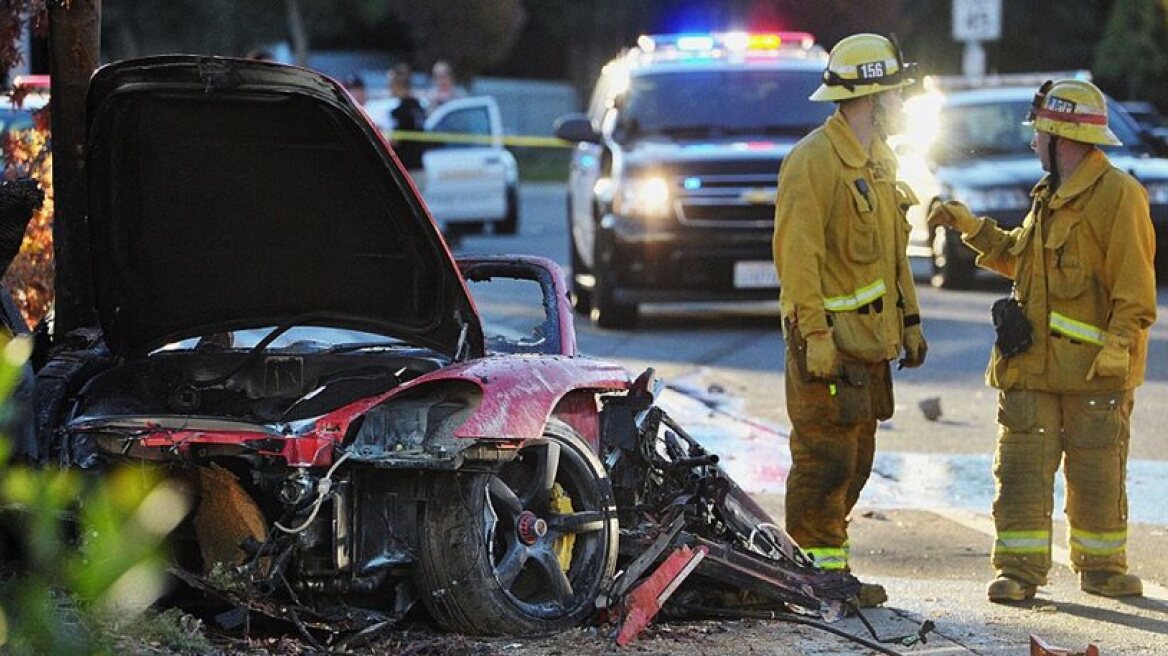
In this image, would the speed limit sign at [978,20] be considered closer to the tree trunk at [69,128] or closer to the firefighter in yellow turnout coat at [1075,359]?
the firefighter in yellow turnout coat at [1075,359]

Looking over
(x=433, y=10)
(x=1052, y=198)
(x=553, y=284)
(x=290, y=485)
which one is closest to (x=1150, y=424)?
(x=1052, y=198)

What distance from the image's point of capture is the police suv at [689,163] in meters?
14.7

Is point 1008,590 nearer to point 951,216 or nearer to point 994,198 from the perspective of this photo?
point 951,216

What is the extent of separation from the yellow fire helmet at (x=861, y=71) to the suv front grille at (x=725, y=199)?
25.8 ft

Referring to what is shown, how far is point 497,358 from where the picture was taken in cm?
565

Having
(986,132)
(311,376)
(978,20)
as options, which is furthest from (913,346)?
(978,20)

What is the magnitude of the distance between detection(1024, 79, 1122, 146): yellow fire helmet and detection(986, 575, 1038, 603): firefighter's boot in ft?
4.97

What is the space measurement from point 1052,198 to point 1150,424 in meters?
4.51

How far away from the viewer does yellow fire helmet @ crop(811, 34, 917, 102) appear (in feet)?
21.9

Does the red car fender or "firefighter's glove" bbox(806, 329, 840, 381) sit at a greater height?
the red car fender

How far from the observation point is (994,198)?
57.2 feet

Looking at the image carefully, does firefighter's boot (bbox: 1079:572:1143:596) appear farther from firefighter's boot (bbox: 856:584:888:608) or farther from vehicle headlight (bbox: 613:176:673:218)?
vehicle headlight (bbox: 613:176:673:218)

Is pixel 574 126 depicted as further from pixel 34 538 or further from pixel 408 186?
pixel 34 538

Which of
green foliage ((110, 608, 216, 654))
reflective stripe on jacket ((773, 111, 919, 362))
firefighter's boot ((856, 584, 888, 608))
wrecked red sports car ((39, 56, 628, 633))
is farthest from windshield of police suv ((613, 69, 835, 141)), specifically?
green foliage ((110, 608, 216, 654))
